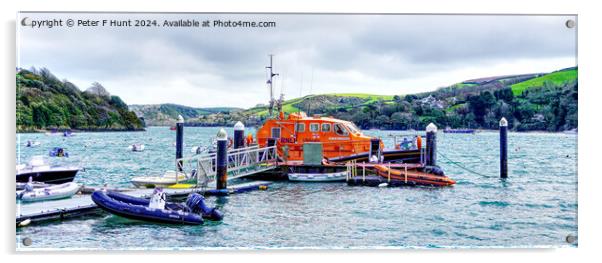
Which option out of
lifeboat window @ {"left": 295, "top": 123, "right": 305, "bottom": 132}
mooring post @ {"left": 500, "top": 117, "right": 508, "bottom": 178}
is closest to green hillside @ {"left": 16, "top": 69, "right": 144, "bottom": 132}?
lifeboat window @ {"left": 295, "top": 123, "right": 305, "bottom": 132}

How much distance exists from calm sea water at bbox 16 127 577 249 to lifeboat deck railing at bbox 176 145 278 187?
83 cm

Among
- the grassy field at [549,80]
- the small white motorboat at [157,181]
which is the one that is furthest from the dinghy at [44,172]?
the grassy field at [549,80]

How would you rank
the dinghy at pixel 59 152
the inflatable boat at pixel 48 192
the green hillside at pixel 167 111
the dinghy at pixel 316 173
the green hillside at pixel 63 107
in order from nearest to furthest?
1. the green hillside at pixel 63 107
2. the inflatable boat at pixel 48 192
3. the green hillside at pixel 167 111
4. the dinghy at pixel 59 152
5. the dinghy at pixel 316 173

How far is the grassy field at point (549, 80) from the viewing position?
9848 mm

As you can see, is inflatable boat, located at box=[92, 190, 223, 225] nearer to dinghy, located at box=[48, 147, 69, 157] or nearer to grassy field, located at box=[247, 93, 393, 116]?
dinghy, located at box=[48, 147, 69, 157]

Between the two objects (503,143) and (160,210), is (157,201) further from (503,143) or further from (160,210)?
(503,143)

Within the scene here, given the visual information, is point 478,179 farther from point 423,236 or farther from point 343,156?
point 423,236

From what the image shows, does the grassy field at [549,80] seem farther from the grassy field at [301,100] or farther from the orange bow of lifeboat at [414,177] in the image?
the orange bow of lifeboat at [414,177]

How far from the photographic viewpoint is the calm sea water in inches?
375

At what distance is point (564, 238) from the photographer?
31.5 ft

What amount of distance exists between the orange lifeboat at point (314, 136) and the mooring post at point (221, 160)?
10.8 ft

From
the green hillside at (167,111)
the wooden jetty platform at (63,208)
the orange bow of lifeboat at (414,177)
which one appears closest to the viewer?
the wooden jetty platform at (63,208)

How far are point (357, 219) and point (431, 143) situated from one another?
17.8 ft
